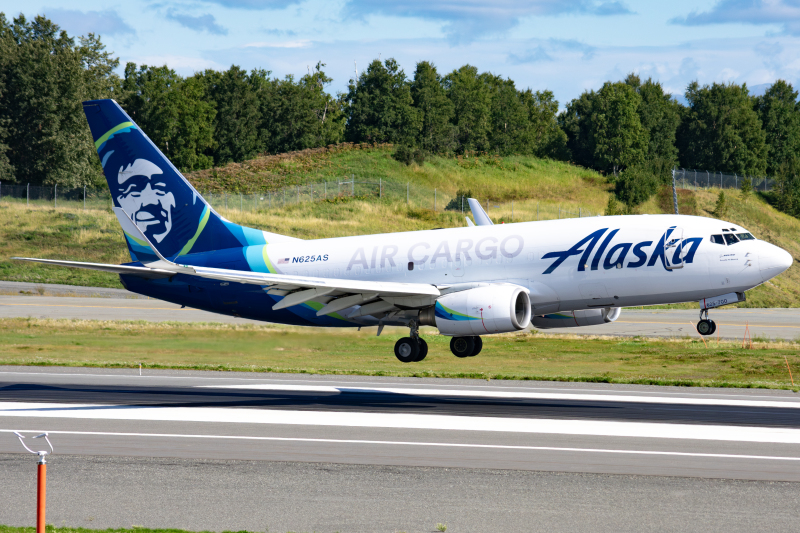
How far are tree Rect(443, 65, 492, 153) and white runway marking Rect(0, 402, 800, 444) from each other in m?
116

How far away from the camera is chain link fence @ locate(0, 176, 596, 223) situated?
96.2 metres

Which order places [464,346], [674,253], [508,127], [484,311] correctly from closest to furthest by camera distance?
[484,311] → [674,253] → [464,346] → [508,127]

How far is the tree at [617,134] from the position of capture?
137 m

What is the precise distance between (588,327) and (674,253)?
30.1m

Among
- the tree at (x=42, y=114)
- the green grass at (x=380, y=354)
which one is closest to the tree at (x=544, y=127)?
the tree at (x=42, y=114)

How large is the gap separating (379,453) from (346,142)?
11904 centimetres

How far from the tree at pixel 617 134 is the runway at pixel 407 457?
110521 millimetres

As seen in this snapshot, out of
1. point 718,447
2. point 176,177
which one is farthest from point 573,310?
point 176,177

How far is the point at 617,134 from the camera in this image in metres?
138

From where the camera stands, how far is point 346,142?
136 m

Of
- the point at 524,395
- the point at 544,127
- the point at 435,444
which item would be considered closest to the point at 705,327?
the point at 524,395

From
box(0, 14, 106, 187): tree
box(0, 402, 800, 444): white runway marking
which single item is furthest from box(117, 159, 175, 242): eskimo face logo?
box(0, 14, 106, 187): tree

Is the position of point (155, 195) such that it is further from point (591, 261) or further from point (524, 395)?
point (591, 261)

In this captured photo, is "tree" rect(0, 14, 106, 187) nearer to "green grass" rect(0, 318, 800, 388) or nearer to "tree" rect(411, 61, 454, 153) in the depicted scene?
"tree" rect(411, 61, 454, 153)
